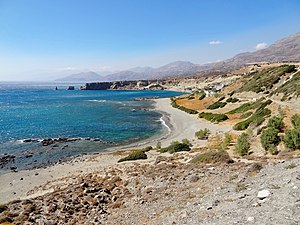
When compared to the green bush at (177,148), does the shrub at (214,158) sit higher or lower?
higher

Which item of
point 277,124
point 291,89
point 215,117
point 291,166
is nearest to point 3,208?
point 291,166

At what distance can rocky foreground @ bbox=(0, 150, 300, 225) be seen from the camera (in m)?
10.4

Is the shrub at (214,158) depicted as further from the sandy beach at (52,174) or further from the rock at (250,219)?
the rock at (250,219)

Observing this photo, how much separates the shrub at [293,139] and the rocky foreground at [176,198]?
18.0 ft

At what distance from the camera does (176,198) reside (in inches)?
593

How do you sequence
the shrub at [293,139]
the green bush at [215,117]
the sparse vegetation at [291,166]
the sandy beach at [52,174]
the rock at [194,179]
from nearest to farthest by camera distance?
1. the sparse vegetation at [291,166]
2. the rock at [194,179]
3. the shrub at [293,139]
4. the sandy beach at [52,174]
5. the green bush at [215,117]

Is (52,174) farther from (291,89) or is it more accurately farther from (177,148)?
(291,89)

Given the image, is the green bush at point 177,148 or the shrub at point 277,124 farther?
the green bush at point 177,148

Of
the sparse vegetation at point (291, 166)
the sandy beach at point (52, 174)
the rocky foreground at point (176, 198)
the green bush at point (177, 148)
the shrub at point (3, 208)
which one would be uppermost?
the sparse vegetation at point (291, 166)

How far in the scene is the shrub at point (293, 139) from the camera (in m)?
21.8

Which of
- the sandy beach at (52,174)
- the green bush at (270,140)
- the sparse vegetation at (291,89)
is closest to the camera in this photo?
the sandy beach at (52,174)

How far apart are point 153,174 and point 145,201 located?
5.01 metres

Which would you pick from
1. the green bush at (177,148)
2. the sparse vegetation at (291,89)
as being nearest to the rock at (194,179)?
the green bush at (177,148)

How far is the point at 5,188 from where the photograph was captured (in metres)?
24.9
